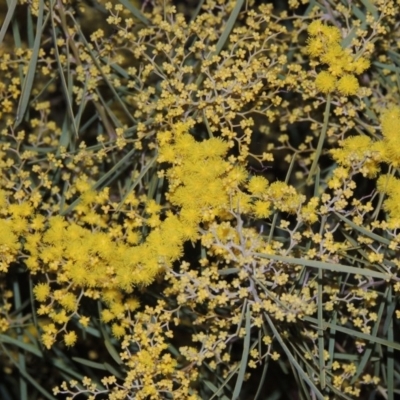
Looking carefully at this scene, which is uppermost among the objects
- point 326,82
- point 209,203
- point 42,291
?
point 326,82

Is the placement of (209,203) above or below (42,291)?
above

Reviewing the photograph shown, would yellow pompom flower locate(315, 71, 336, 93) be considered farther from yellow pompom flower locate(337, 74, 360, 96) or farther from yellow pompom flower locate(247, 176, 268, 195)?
yellow pompom flower locate(247, 176, 268, 195)

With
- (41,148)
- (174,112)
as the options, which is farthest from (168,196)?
(41,148)

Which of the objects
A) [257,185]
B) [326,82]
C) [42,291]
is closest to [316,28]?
[326,82]

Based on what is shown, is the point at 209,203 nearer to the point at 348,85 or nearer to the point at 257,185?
the point at 257,185

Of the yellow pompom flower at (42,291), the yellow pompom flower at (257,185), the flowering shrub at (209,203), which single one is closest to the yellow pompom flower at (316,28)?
the flowering shrub at (209,203)

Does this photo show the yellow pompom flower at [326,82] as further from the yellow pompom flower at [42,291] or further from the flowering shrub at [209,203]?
the yellow pompom flower at [42,291]

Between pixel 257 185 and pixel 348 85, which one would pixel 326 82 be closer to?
pixel 348 85

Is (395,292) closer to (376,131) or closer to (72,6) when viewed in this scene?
(376,131)

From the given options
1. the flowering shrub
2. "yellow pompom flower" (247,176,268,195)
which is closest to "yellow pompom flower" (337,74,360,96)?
the flowering shrub
